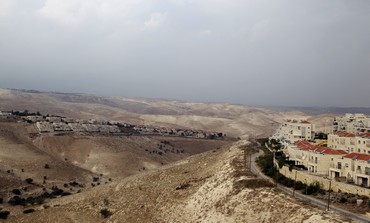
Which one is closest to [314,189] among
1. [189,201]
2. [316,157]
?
[316,157]

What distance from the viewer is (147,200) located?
4081 centimetres

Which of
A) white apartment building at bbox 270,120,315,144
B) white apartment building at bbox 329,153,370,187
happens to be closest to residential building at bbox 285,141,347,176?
white apartment building at bbox 329,153,370,187

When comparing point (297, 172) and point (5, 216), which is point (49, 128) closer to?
point (5, 216)

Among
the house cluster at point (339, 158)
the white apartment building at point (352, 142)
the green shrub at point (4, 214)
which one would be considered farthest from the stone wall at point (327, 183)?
the green shrub at point (4, 214)

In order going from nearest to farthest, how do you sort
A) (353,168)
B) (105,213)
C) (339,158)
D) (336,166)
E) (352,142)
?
(353,168), (339,158), (336,166), (105,213), (352,142)

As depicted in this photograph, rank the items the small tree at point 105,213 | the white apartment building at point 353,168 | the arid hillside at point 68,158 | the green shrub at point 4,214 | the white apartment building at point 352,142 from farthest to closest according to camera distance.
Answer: the arid hillside at point 68,158
the green shrub at point 4,214
the white apartment building at point 352,142
the small tree at point 105,213
the white apartment building at point 353,168

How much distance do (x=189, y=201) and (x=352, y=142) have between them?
72.6ft

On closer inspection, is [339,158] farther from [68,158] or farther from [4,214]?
[68,158]

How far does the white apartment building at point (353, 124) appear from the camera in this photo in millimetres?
61263

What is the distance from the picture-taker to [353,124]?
6450 cm

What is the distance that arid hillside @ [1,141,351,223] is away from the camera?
89.7 feet

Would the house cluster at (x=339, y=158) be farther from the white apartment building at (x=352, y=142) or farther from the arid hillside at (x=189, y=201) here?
the arid hillside at (x=189, y=201)

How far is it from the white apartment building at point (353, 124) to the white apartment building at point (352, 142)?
12.9 metres

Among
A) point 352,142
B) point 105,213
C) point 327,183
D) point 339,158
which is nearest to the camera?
point 327,183
